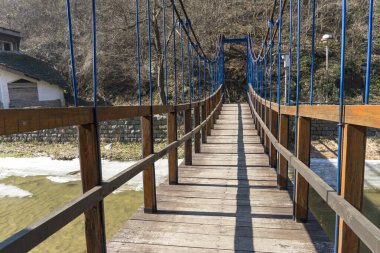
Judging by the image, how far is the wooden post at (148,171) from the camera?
2432mm

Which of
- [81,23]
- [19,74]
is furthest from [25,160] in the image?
[81,23]

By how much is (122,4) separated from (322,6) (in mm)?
10298

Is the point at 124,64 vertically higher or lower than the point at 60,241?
higher

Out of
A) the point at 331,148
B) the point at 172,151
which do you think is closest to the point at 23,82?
the point at 331,148

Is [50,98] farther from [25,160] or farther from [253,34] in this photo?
[253,34]

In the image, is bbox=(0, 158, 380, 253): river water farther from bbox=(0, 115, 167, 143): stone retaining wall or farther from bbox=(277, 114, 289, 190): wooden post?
bbox=(277, 114, 289, 190): wooden post

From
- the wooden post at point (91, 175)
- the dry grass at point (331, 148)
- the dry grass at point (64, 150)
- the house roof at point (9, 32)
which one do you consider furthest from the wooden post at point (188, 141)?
the house roof at point (9, 32)

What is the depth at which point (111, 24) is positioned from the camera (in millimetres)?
16547

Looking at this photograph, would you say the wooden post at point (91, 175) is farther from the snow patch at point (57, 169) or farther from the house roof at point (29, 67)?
the house roof at point (29, 67)

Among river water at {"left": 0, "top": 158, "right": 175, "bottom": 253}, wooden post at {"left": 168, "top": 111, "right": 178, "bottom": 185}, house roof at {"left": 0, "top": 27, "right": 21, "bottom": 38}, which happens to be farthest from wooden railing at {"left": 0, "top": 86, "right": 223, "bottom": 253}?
house roof at {"left": 0, "top": 27, "right": 21, "bottom": 38}

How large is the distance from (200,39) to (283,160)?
591 inches

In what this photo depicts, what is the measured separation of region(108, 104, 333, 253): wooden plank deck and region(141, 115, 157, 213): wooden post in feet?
0.28

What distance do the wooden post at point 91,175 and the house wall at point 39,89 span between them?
1637 centimetres

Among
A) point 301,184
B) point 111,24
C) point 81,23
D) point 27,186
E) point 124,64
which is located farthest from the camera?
point 81,23
